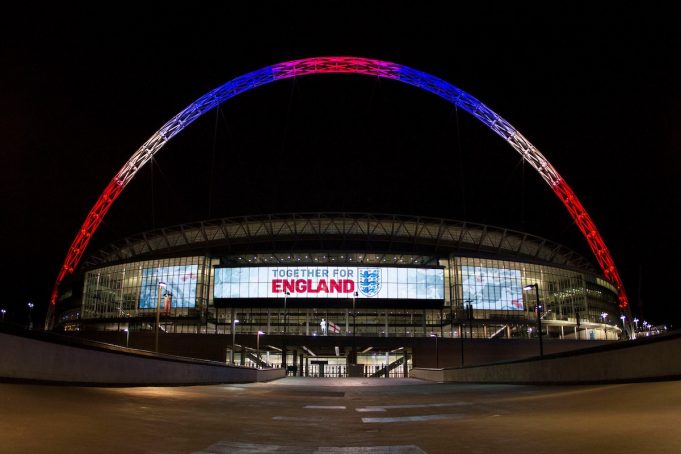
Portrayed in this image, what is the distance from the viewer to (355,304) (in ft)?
285

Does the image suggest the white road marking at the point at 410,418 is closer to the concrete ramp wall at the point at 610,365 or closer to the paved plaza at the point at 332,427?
the paved plaza at the point at 332,427

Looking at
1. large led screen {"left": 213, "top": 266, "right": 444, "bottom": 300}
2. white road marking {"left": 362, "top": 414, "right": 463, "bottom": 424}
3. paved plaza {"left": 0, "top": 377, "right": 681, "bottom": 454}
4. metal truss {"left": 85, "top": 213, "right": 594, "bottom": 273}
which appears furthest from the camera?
metal truss {"left": 85, "top": 213, "right": 594, "bottom": 273}

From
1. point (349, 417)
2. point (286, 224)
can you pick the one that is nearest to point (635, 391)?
point (349, 417)

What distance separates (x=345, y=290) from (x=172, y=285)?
100 feet

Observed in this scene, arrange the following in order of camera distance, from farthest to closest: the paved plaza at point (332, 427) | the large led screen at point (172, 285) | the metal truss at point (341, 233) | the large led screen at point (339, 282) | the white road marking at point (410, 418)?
the metal truss at point (341, 233)
the large led screen at point (172, 285)
the large led screen at point (339, 282)
the white road marking at point (410, 418)
the paved plaza at point (332, 427)

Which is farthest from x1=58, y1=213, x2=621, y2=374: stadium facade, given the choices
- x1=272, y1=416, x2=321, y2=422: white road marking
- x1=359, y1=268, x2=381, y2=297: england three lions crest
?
x1=272, y1=416, x2=321, y2=422: white road marking

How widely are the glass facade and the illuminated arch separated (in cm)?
1359

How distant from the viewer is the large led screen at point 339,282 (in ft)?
285

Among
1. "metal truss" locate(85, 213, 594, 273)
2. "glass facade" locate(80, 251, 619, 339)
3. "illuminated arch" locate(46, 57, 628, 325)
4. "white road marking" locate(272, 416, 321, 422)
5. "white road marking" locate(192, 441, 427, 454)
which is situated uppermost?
"illuminated arch" locate(46, 57, 628, 325)

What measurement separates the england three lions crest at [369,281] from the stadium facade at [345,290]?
167mm

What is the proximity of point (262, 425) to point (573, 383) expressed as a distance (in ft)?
48.9

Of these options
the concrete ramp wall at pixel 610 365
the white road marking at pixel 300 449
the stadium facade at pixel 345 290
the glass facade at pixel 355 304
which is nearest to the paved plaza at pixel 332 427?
the white road marking at pixel 300 449

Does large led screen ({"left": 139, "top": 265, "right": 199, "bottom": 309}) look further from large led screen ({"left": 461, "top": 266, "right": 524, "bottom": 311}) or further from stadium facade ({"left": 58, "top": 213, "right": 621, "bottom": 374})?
large led screen ({"left": 461, "top": 266, "right": 524, "bottom": 311})

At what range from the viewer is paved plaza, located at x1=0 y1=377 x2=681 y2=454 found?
6.91m
